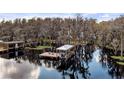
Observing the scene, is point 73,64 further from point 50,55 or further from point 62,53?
point 50,55

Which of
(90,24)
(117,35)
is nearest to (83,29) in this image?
(90,24)

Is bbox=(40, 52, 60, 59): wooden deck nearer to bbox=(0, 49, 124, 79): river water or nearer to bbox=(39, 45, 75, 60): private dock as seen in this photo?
bbox=(39, 45, 75, 60): private dock

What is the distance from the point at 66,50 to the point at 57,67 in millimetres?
401

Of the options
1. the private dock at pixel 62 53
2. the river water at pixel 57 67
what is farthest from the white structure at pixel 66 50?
the river water at pixel 57 67

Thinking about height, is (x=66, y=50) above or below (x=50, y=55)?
above

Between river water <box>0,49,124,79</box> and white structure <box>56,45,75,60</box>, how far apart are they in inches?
4.5

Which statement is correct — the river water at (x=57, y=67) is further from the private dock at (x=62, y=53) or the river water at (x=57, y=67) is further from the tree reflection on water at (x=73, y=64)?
the private dock at (x=62, y=53)

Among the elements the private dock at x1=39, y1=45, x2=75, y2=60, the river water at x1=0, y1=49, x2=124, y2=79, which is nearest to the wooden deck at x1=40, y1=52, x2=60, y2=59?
the private dock at x1=39, y1=45, x2=75, y2=60

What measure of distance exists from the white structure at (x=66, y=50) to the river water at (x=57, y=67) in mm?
116

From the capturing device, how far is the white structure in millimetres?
5812

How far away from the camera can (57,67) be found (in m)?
5.82

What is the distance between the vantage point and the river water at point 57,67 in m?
5.60

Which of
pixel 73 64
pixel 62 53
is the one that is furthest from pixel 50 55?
pixel 73 64
